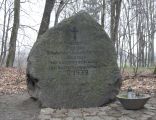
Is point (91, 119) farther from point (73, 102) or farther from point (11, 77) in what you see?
point (11, 77)

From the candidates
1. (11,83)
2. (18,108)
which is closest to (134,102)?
(18,108)

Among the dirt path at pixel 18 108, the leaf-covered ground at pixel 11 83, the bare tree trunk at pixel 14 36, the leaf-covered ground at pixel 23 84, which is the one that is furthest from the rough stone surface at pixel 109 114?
the bare tree trunk at pixel 14 36

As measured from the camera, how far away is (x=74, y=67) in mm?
7895

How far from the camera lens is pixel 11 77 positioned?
519 inches

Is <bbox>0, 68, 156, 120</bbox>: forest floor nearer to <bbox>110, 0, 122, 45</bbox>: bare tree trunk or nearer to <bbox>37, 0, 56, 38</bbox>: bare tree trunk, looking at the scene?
<bbox>37, 0, 56, 38</bbox>: bare tree trunk

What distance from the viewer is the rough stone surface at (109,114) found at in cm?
659

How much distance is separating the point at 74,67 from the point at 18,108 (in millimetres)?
1721

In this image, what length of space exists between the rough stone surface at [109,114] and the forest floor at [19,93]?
52 centimetres

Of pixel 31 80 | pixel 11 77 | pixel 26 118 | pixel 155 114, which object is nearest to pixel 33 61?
pixel 31 80

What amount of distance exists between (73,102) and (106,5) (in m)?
10.8

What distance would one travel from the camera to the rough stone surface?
659 cm

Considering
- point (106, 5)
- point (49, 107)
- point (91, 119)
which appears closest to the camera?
point (91, 119)

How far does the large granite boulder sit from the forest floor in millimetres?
444

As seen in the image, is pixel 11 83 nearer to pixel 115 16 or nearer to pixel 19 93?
pixel 19 93
